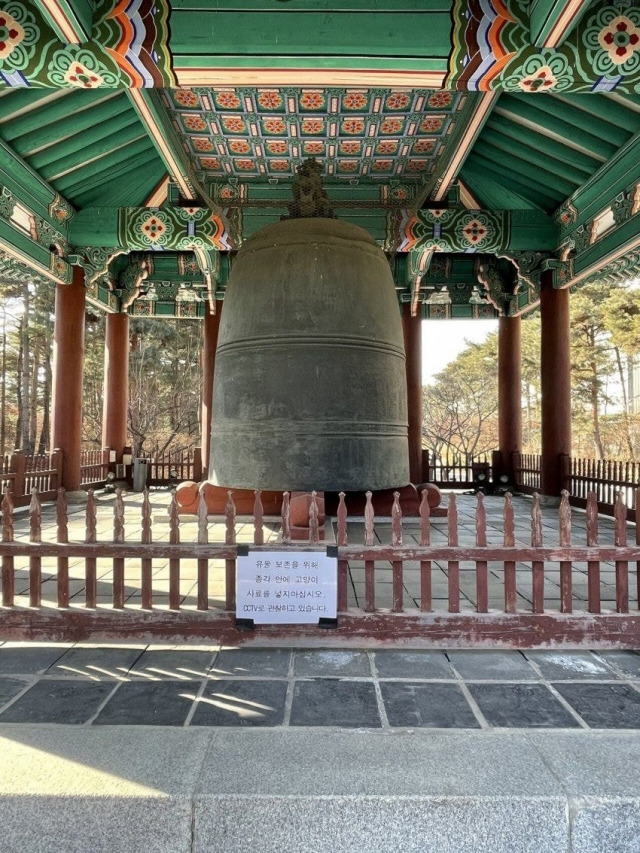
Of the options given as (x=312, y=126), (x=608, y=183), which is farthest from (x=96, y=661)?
(x=608, y=183)

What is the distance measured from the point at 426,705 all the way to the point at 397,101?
21.2ft

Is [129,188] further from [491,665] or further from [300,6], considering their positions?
[491,665]

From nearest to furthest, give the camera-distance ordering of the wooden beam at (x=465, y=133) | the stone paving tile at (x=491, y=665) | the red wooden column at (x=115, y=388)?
the stone paving tile at (x=491, y=665) → the wooden beam at (x=465, y=133) → the red wooden column at (x=115, y=388)

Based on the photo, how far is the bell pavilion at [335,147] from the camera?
3.77 metres

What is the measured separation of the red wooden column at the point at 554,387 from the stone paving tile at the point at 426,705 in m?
7.19

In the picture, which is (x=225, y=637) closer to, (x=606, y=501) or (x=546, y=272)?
(x=606, y=501)

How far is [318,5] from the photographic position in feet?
12.0

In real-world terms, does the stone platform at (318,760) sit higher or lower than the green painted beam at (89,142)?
lower

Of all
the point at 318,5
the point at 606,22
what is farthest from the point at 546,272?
the point at 318,5

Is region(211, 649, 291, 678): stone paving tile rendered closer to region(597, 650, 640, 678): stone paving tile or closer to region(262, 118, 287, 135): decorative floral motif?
region(597, 650, 640, 678): stone paving tile

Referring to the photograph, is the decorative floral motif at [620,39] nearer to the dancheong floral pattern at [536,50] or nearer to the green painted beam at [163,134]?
the dancheong floral pattern at [536,50]

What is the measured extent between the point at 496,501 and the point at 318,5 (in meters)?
7.97

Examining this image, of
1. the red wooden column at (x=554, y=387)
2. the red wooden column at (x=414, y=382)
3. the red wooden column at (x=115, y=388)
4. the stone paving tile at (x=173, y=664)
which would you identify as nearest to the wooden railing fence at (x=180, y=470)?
the red wooden column at (x=115, y=388)

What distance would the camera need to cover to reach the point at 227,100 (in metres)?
6.19
